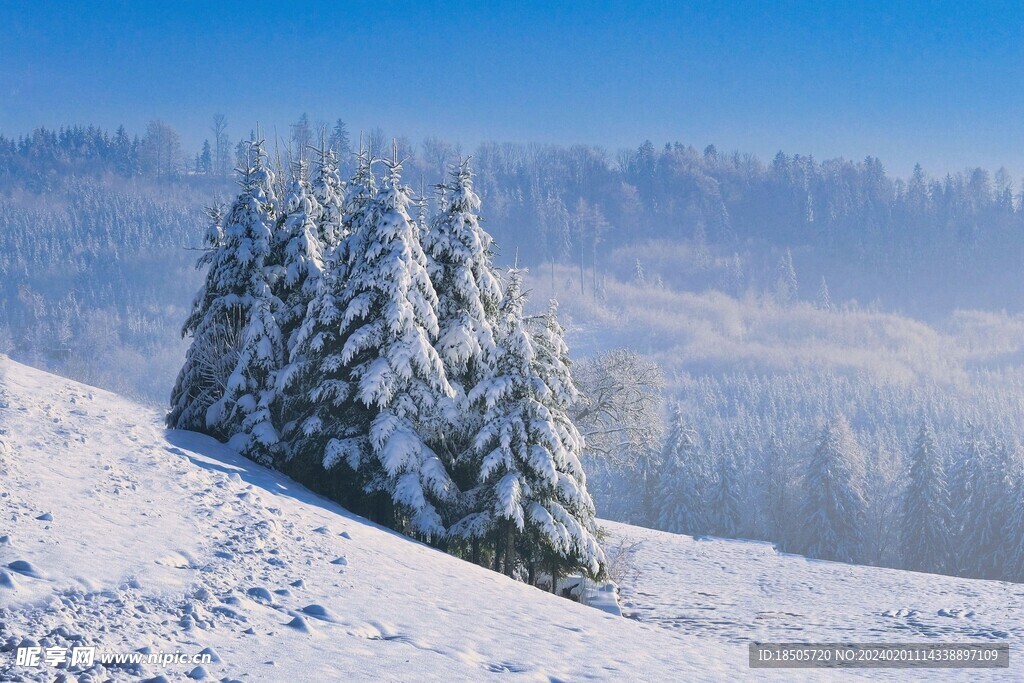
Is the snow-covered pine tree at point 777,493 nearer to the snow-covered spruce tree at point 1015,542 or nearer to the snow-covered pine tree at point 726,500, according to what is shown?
the snow-covered pine tree at point 726,500

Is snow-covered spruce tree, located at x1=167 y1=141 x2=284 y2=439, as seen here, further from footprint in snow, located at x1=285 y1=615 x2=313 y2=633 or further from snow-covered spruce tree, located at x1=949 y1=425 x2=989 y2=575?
snow-covered spruce tree, located at x1=949 y1=425 x2=989 y2=575

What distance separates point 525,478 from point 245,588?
8.54m

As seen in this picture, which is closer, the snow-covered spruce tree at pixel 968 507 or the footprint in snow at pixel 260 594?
the footprint in snow at pixel 260 594

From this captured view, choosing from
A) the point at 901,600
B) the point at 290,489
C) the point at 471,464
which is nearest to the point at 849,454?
the point at 901,600

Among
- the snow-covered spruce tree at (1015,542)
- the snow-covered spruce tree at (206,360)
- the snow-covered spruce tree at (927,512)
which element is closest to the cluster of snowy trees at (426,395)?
the snow-covered spruce tree at (206,360)

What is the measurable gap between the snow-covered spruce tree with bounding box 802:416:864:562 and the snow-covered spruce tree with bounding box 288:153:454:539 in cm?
5356

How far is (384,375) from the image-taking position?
1745 cm

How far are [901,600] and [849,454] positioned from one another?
149 ft

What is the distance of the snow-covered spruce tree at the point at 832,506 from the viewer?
61.8 m

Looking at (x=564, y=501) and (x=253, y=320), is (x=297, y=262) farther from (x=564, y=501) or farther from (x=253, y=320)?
(x=564, y=501)

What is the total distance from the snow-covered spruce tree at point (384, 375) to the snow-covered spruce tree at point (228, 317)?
2879 mm

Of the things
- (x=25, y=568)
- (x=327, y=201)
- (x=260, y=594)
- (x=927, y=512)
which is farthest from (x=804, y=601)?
(x=927, y=512)

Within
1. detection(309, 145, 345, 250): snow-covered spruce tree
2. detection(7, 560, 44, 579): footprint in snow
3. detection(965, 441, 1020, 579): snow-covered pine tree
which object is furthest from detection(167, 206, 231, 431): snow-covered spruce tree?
detection(965, 441, 1020, 579): snow-covered pine tree

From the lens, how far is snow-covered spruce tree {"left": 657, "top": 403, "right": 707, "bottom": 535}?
67312 mm
